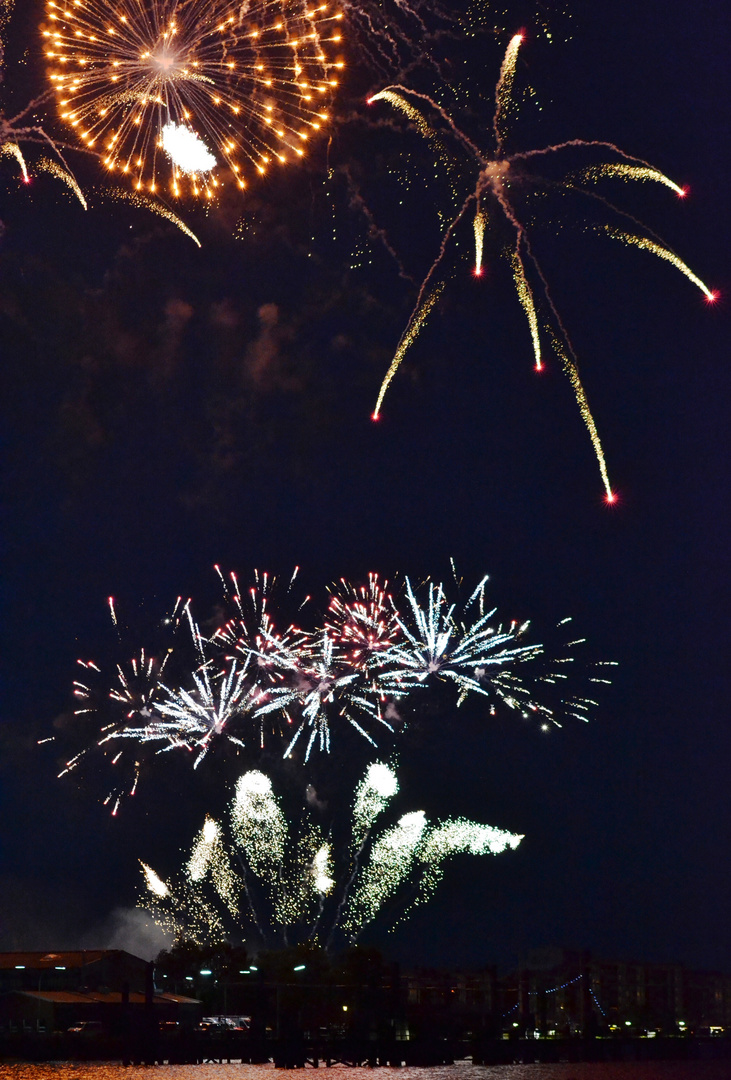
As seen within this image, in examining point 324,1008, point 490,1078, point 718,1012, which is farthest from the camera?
point 718,1012

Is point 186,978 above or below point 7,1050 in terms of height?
above

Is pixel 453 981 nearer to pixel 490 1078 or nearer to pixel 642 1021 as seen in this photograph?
pixel 642 1021

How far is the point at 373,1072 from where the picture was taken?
65.1 meters

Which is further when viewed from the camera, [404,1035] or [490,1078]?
[404,1035]

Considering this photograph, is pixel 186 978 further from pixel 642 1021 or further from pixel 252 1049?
pixel 642 1021

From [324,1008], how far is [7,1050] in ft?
105

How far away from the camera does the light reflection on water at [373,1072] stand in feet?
182

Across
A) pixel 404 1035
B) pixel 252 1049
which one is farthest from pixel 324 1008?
pixel 252 1049

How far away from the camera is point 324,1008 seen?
93.7m

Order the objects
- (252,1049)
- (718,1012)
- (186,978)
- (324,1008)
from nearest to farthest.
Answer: (252,1049) → (324,1008) → (186,978) → (718,1012)

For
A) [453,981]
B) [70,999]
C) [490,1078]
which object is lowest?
[490,1078]

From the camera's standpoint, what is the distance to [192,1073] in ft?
194

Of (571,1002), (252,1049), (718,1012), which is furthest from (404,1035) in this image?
(718,1012)

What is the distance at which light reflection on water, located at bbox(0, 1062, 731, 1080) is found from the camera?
182 ft
